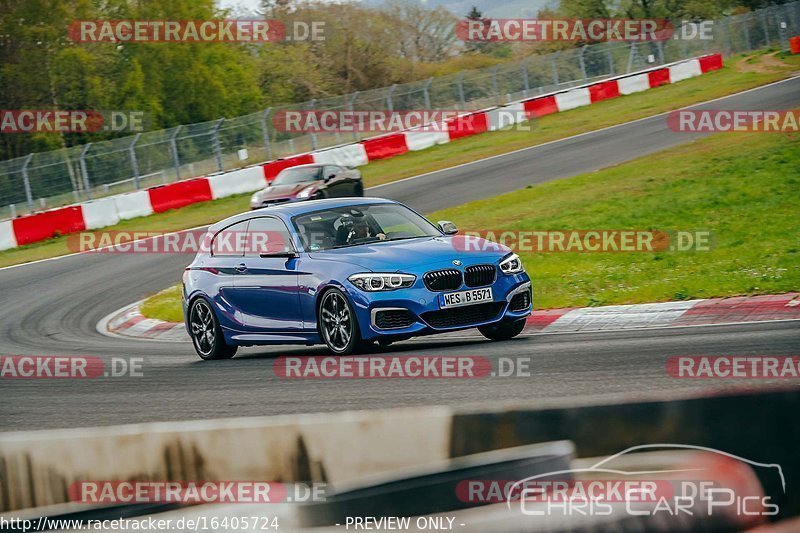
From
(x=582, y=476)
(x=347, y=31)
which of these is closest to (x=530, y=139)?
(x=582, y=476)

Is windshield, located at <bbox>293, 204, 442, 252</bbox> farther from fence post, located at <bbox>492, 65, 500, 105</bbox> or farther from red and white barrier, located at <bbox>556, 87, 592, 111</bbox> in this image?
fence post, located at <bbox>492, 65, 500, 105</bbox>

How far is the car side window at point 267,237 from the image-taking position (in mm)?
11547

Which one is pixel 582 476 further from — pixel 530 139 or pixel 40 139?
pixel 40 139

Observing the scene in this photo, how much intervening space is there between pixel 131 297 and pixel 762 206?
415 inches

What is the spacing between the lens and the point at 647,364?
27.1 feet

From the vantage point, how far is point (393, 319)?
33.3ft

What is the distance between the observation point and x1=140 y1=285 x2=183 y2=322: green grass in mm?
17469

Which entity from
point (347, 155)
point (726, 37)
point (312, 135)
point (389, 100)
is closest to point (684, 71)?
point (726, 37)

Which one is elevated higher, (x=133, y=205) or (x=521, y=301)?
(x=133, y=205)

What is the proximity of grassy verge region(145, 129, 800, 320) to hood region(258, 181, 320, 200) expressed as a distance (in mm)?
4772

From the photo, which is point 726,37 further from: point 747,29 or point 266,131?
point 266,131

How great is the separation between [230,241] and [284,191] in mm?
14478

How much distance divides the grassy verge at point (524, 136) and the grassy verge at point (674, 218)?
926cm

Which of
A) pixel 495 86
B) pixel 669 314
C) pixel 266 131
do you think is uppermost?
pixel 495 86
